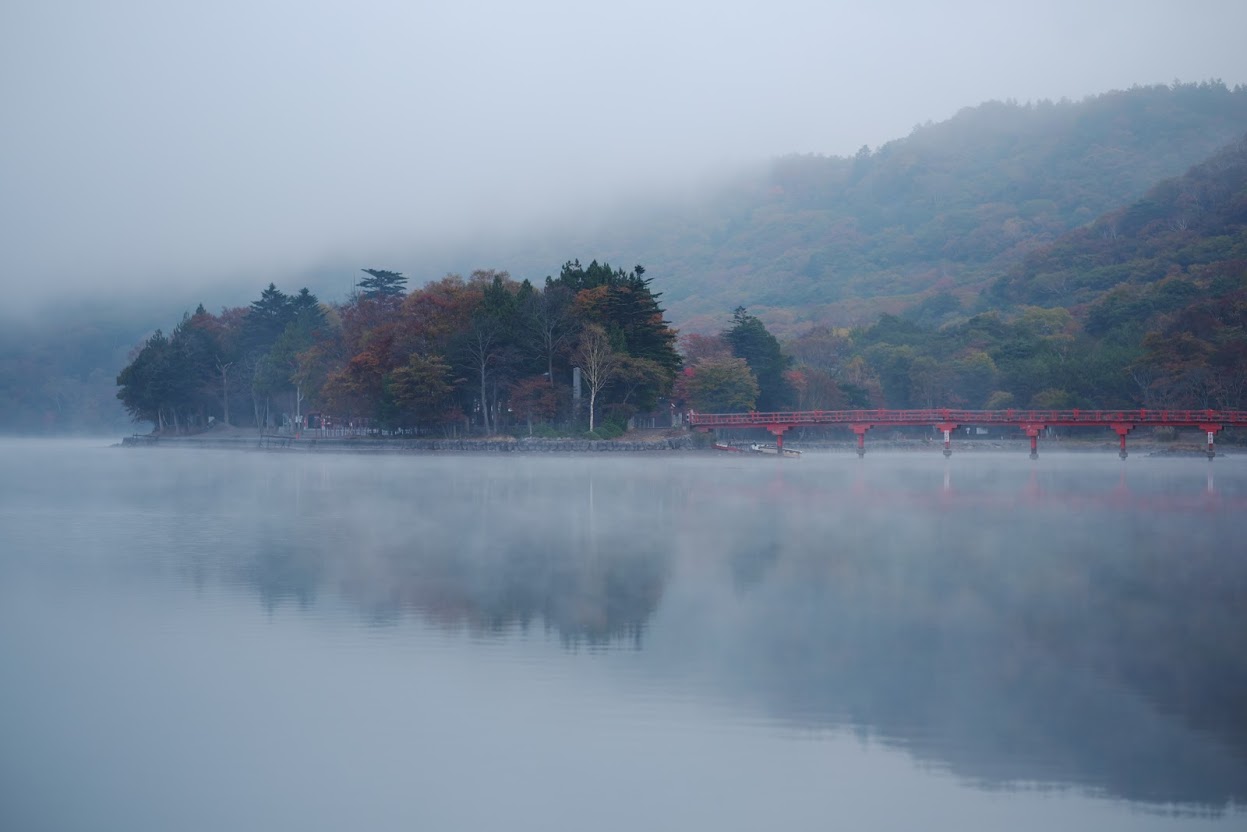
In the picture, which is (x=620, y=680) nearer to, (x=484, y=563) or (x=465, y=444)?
(x=484, y=563)

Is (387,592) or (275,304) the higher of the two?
(275,304)

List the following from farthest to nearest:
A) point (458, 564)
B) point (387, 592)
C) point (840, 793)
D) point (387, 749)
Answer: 1. point (458, 564)
2. point (387, 592)
3. point (387, 749)
4. point (840, 793)

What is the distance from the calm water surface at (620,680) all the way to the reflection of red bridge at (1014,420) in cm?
3729

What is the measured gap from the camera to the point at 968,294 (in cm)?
13388

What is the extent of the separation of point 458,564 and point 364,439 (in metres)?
50.5

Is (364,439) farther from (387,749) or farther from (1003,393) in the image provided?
(387,749)

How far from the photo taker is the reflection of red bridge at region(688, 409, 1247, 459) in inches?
1994

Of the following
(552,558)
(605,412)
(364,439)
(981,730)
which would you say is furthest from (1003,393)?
(981,730)

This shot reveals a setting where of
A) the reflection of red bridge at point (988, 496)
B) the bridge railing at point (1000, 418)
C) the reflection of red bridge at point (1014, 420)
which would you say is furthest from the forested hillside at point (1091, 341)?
the reflection of red bridge at point (988, 496)

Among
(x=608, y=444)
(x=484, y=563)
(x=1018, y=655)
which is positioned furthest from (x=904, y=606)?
(x=608, y=444)

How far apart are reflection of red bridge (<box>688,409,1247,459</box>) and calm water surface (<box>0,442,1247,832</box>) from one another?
122 ft

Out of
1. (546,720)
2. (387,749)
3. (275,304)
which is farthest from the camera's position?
(275,304)

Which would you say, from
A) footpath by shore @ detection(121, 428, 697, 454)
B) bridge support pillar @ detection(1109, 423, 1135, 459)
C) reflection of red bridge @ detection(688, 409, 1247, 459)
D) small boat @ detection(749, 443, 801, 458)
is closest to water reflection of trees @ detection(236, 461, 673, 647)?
footpath by shore @ detection(121, 428, 697, 454)

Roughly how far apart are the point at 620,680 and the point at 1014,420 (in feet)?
167
